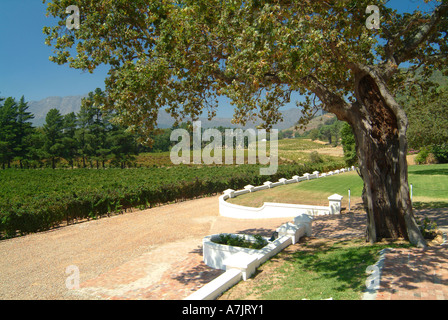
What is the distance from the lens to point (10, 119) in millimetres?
69188

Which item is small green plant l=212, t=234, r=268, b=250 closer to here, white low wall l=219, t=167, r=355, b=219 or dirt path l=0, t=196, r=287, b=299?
dirt path l=0, t=196, r=287, b=299

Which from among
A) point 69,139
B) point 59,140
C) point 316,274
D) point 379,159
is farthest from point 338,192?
point 59,140

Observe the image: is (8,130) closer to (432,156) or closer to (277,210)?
(277,210)

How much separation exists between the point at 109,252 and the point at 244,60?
8.19 metres

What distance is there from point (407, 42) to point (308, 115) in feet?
13.0

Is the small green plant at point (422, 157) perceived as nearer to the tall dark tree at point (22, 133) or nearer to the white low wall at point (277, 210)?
the white low wall at point (277, 210)

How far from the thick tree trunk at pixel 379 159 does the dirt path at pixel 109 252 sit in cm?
518

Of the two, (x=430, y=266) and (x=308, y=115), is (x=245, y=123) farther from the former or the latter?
(x=430, y=266)

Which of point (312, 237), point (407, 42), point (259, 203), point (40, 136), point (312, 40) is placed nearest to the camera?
point (312, 40)

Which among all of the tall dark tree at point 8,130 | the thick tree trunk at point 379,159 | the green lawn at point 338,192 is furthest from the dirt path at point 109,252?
the tall dark tree at point 8,130

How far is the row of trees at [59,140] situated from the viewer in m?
63.8

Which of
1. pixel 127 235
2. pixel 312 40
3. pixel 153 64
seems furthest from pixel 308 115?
pixel 127 235

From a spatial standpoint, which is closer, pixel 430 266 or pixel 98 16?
pixel 430 266

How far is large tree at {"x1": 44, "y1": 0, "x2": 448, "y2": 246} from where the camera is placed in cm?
809
